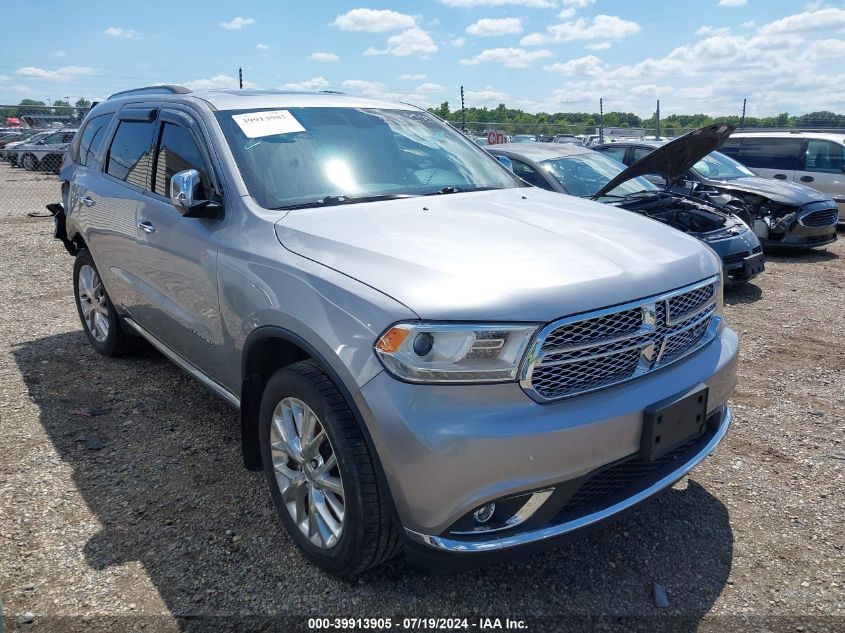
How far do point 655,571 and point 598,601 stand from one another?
32cm

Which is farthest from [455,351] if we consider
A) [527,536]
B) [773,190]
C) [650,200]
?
[773,190]

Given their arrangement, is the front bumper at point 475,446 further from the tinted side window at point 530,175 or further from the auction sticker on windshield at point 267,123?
the tinted side window at point 530,175

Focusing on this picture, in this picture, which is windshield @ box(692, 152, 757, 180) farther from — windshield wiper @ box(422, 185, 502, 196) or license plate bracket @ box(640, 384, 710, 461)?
license plate bracket @ box(640, 384, 710, 461)

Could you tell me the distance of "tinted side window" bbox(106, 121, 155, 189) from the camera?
3928 millimetres

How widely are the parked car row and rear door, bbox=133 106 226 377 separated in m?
21.6

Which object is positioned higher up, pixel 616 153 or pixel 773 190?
pixel 616 153

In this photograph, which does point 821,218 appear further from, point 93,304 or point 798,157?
point 93,304

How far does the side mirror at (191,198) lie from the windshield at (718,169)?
7881 millimetres

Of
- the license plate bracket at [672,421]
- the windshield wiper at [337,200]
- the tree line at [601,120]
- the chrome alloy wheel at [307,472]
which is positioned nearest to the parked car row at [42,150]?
the tree line at [601,120]

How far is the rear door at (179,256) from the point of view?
3135 millimetres

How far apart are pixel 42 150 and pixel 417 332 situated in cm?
2498

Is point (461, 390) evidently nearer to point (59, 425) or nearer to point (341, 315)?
point (341, 315)

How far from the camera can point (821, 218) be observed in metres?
9.00

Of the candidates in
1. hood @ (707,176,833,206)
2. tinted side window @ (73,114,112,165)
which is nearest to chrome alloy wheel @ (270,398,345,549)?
tinted side window @ (73,114,112,165)
